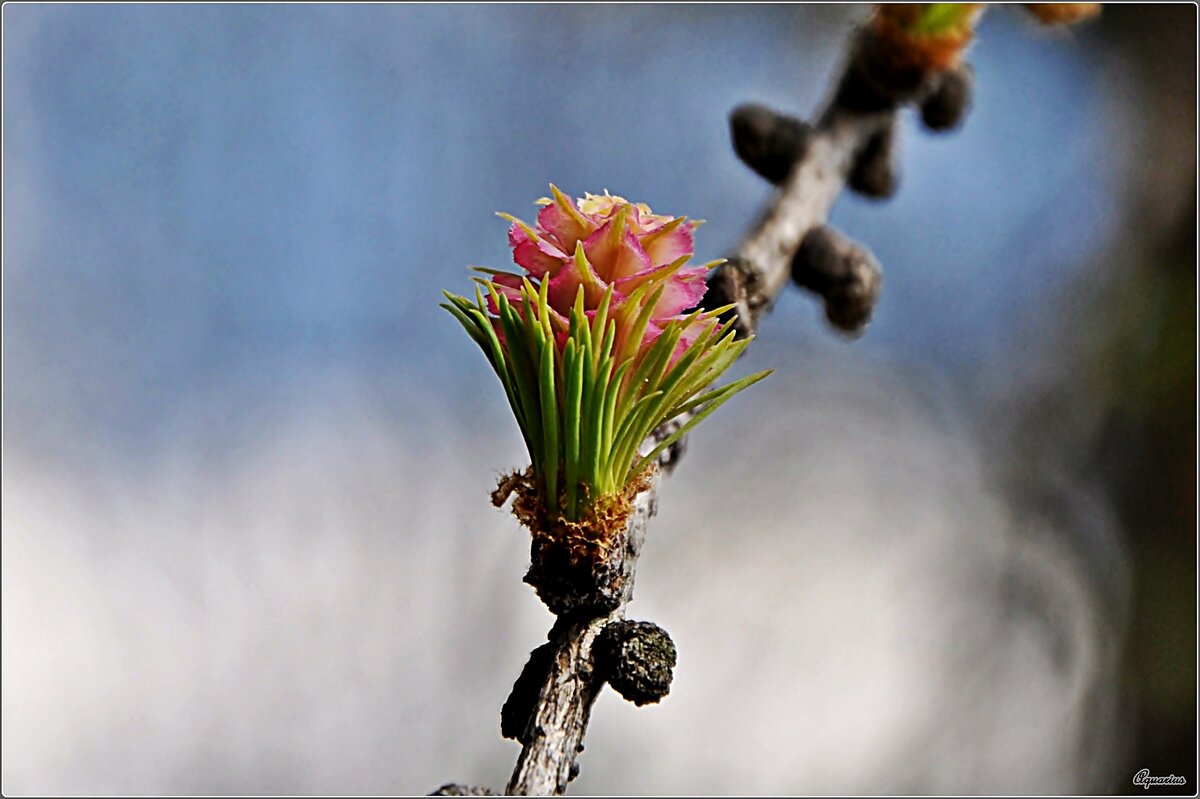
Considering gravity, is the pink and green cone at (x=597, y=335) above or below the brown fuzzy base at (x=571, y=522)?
above

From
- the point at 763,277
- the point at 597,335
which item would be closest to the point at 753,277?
the point at 763,277

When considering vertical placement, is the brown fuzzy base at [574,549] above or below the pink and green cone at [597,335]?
below

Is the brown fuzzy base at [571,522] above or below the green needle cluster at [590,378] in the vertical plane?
below

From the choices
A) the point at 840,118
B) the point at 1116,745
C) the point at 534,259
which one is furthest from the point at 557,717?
the point at 1116,745

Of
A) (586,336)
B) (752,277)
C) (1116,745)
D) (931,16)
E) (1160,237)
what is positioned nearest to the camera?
(586,336)

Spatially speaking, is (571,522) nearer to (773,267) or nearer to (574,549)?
(574,549)

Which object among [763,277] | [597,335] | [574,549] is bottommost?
[574,549]

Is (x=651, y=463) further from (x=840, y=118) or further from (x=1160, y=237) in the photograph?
(x=1160, y=237)

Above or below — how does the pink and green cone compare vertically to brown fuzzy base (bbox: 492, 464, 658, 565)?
above
